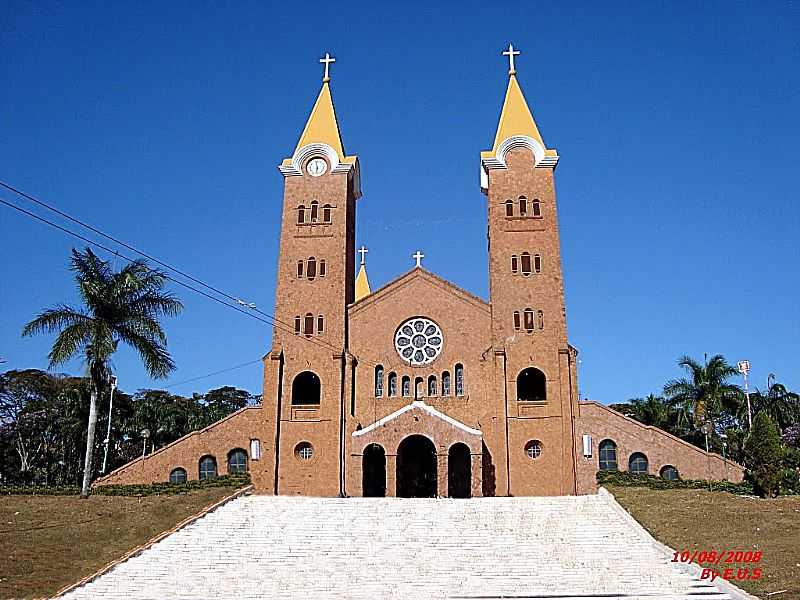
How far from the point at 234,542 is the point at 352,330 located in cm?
1537

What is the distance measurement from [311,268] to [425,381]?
7.50 m

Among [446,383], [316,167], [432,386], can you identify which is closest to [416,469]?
[432,386]

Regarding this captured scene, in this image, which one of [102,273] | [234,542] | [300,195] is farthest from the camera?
[300,195]

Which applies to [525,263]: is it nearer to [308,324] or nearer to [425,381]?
[425,381]

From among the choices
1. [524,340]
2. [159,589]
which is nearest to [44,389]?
[524,340]

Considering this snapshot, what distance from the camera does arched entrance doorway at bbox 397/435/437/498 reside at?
3869 cm

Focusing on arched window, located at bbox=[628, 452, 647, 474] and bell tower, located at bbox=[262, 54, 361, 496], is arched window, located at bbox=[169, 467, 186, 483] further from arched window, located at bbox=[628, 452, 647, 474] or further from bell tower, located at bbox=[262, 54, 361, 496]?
arched window, located at bbox=[628, 452, 647, 474]

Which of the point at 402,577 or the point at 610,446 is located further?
the point at 610,446

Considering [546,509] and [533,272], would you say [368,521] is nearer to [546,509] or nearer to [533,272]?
[546,509]

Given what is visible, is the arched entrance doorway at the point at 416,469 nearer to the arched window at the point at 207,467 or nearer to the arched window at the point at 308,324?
the arched window at the point at 308,324

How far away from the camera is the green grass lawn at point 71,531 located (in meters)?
21.6

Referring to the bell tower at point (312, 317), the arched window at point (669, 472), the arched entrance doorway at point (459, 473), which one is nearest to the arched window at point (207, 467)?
the bell tower at point (312, 317)

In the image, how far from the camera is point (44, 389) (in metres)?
53.3

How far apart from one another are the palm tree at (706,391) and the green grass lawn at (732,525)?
15.2 metres
